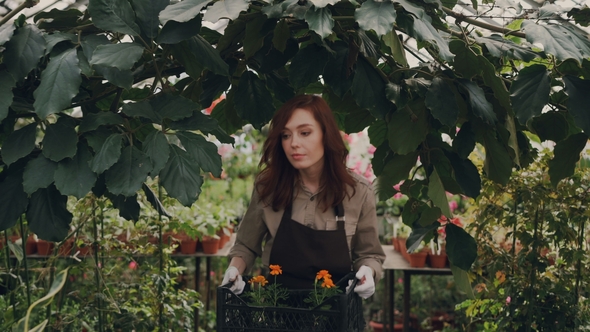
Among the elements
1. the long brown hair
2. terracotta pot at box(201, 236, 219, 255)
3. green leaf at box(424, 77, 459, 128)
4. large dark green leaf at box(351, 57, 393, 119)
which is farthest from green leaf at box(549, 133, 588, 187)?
terracotta pot at box(201, 236, 219, 255)

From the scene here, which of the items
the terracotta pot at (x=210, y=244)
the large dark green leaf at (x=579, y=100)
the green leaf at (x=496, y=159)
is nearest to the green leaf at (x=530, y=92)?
the large dark green leaf at (x=579, y=100)

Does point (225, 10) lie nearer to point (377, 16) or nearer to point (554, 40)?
point (377, 16)

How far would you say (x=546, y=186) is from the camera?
2.89 meters

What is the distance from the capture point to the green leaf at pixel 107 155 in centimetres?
146

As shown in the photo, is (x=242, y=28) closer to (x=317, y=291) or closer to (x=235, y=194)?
(x=317, y=291)

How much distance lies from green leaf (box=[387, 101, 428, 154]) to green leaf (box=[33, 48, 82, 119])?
2.54 feet

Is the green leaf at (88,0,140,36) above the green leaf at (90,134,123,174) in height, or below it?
above

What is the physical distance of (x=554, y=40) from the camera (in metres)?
1.47

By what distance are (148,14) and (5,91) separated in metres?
0.35

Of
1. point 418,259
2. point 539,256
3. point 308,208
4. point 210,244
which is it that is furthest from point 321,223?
point 210,244

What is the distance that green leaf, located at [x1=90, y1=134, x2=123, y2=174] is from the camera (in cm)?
146

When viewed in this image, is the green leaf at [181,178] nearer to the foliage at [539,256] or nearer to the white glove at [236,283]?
the white glove at [236,283]

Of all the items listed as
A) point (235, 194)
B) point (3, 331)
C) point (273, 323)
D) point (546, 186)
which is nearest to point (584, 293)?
point (546, 186)

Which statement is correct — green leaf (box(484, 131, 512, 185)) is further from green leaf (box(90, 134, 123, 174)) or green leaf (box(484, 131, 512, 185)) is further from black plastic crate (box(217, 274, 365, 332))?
green leaf (box(90, 134, 123, 174))
